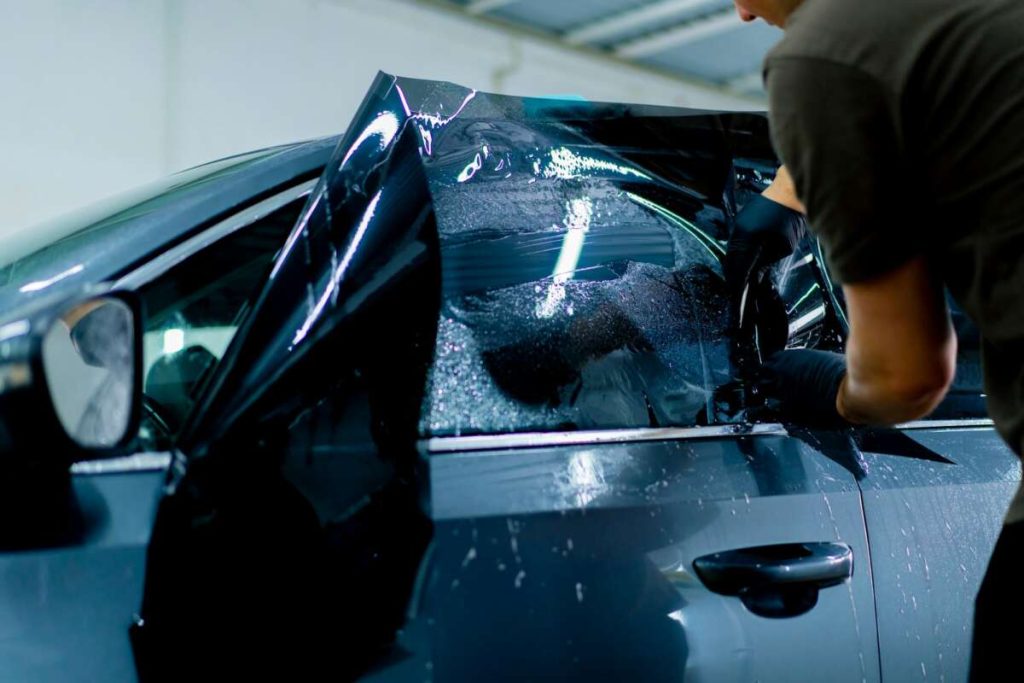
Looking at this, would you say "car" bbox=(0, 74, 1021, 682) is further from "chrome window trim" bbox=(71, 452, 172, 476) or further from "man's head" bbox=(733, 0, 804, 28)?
"man's head" bbox=(733, 0, 804, 28)

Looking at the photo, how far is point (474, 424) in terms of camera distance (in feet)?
4.21

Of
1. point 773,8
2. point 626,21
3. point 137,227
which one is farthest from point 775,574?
point 626,21

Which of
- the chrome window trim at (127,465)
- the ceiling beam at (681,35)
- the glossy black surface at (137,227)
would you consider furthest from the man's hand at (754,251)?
the ceiling beam at (681,35)

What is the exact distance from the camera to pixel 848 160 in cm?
90

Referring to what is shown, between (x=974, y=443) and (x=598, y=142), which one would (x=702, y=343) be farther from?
(x=974, y=443)

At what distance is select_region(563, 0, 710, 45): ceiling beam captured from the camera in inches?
275

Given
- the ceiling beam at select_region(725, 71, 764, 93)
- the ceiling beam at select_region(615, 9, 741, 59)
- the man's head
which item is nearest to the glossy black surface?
the man's head

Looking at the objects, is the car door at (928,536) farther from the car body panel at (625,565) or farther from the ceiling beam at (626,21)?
the ceiling beam at (626,21)

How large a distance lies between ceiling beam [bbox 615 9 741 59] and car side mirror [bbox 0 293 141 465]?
6767 mm

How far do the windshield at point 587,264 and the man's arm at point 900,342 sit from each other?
1.28ft

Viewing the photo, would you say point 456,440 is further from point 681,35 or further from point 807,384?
point 681,35

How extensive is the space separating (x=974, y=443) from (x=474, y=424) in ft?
2.91

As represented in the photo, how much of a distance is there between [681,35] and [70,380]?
7243 millimetres

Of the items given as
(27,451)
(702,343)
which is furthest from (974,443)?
(27,451)
